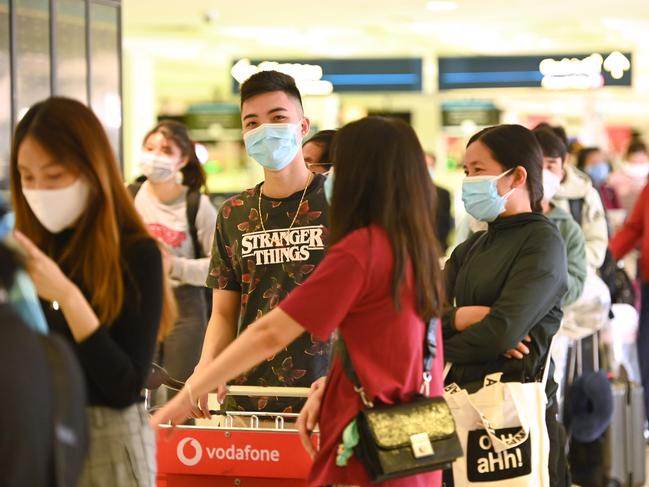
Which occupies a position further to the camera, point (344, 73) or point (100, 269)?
point (344, 73)

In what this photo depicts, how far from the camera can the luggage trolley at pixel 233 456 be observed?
11.4 feet

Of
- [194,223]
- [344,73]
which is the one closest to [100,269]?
[194,223]

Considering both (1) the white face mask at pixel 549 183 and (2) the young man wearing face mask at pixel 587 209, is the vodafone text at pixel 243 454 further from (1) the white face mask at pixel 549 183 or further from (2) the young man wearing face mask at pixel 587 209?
Answer: (2) the young man wearing face mask at pixel 587 209

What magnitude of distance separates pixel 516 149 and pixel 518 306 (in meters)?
0.61

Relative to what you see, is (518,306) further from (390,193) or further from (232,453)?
(390,193)

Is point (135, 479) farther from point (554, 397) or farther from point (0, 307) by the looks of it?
point (554, 397)

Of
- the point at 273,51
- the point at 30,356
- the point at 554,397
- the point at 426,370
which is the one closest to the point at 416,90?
the point at 273,51

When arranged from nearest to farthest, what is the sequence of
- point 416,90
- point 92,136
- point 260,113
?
1. point 92,136
2. point 260,113
3. point 416,90

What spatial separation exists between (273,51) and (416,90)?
14.1 feet

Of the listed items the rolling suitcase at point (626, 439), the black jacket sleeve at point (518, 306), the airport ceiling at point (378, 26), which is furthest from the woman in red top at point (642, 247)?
the airport ceiling at point (378, 26)

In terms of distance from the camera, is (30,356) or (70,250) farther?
(70,250)

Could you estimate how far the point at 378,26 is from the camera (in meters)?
16.2

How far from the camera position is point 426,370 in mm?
2951

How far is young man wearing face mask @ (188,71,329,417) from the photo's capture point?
12.4ft
